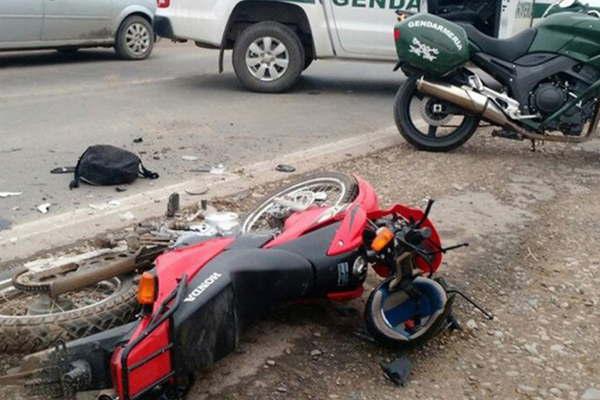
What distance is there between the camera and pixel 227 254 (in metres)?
2.74

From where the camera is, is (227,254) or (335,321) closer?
(227,254)

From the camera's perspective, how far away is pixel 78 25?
10844 millimetres

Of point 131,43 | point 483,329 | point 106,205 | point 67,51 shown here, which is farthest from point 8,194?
point 67,51

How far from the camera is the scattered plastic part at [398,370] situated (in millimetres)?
2826

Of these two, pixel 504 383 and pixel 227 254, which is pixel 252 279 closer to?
pixel 227 254

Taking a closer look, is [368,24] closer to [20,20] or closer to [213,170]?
[213,170]

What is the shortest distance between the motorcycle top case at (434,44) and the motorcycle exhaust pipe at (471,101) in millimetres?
132

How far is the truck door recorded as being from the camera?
8.70 metres

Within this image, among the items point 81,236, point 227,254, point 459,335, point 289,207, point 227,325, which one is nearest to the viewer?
point 227,325

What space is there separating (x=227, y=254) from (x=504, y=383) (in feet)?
3.99

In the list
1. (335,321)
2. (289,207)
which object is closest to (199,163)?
(289,207)

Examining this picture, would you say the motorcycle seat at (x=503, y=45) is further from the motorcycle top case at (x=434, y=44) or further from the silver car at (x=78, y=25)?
the silver car at (x=78, y=25)

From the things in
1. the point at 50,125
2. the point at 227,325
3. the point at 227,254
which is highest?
the point at 227,254

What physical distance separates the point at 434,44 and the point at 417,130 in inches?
31.1
